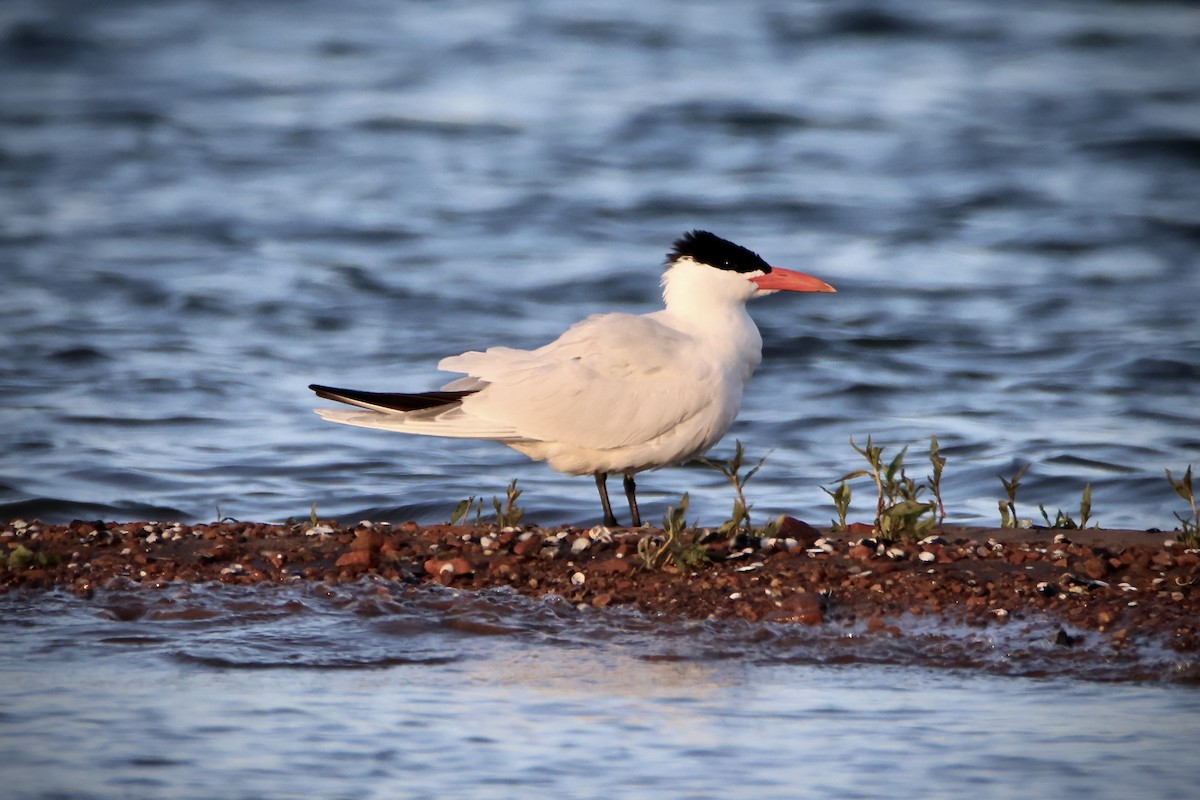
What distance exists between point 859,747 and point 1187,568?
5.29ft

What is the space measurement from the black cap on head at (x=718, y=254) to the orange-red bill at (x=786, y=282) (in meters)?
0.04

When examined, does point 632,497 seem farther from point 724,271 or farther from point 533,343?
point 533,343

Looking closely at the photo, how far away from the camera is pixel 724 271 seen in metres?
6.43

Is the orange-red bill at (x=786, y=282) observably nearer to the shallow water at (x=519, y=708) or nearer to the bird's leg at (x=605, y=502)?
the bird's leg at (x=605, y=502)

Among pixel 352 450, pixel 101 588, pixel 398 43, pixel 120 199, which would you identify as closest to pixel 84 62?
pixel 398 43

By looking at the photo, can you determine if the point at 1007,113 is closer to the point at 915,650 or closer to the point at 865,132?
the point at 865,132

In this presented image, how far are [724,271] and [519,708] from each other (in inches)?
111

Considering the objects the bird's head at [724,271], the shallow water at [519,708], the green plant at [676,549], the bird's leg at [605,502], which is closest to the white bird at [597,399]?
the bird's leg at [605,502]

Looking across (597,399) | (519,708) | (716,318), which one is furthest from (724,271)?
(519,708)

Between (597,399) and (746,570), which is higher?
(597,399)

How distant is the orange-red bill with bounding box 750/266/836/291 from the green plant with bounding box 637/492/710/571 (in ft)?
5.43

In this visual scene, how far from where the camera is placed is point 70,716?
13.2 feet

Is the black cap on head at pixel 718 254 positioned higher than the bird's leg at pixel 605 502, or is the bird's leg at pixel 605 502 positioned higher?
the black cap on head at pixel 718 254

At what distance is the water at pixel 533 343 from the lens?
3.87 m
